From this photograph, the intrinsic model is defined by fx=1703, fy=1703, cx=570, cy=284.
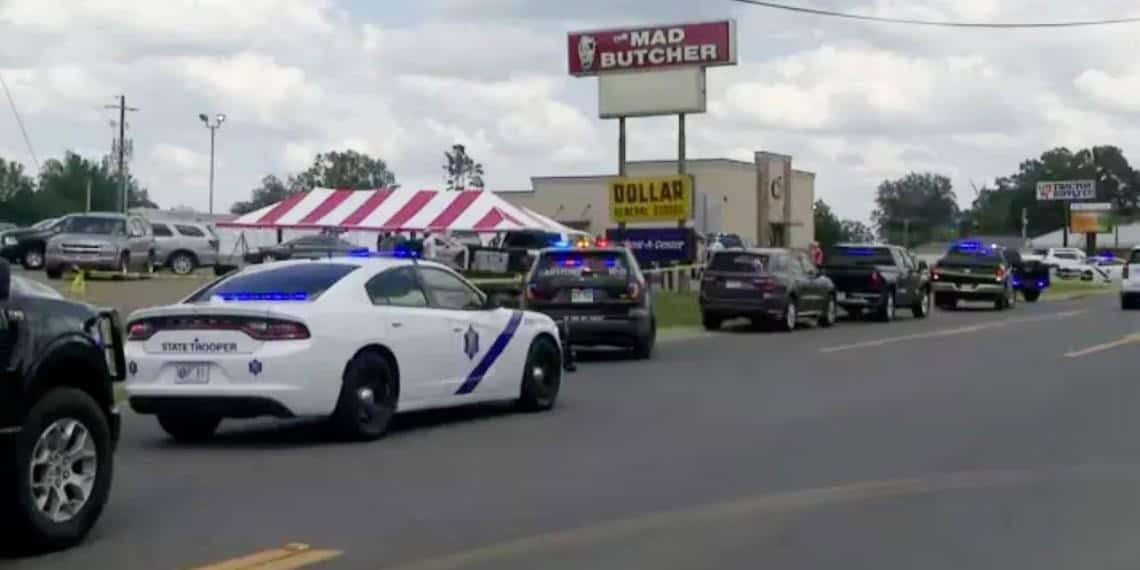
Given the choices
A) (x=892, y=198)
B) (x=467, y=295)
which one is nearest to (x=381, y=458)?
(x=467, y=295)

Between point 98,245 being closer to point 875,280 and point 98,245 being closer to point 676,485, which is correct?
point 875,280

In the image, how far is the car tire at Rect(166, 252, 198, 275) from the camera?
49594 millimetres

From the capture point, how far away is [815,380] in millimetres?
20141

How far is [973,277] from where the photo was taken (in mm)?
44781

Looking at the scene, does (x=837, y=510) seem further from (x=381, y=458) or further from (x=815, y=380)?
(x=815, y=380)

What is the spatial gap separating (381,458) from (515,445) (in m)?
1.36

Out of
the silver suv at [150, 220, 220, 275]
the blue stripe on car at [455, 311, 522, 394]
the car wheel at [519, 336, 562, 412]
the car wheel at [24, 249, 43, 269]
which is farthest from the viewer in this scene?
the silver suv at [150, 220, 220, 275]

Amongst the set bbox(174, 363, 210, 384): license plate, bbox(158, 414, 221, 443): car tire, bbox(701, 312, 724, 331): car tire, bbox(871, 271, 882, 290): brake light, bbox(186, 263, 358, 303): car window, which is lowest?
bbox(158, 414, 221, 443): car tire

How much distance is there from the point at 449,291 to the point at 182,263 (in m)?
36.5

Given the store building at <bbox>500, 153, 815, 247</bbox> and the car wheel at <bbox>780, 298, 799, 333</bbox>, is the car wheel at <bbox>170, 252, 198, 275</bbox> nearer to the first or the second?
the car wheel at <bbox>780, 298, 799, 333</bbox>

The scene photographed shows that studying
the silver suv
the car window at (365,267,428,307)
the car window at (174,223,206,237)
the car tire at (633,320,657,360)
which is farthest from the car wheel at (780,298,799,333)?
the car window at (174,223,206,237)

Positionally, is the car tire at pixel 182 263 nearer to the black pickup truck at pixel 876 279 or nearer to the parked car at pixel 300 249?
the parked car at pixel 300 249

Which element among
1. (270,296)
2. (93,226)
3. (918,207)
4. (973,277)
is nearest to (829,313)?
(973,277)

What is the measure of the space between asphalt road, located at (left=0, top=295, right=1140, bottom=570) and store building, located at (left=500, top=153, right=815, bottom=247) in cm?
6091
